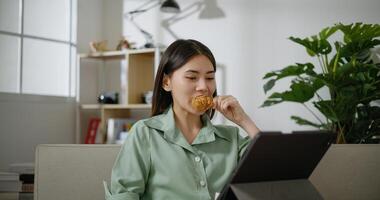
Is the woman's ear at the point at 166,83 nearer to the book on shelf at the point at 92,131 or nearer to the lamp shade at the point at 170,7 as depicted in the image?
the lamp shade at the point at 170,7

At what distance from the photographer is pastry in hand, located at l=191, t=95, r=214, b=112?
1.41m

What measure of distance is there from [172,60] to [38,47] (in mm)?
3059

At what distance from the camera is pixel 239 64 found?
164 inches

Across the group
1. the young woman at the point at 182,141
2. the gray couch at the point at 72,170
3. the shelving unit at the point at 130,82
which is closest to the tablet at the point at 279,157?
the young woman at the point at 182,141

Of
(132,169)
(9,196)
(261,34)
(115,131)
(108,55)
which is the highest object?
(261,34)

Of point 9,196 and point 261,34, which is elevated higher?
point 261,34

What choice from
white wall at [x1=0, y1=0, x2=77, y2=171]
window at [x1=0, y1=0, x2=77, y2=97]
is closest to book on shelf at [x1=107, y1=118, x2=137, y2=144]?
white wall at [x1=0, y1=0, x2=77, y2=171]

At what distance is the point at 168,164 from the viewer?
4.46 feet

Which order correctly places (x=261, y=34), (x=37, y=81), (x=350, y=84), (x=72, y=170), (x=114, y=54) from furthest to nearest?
1. (x=114, y=54)
2. (x=37, y=81)
3. (x=261, y=34)
4. (x=350, y=84)
5. (x=72, y=170)

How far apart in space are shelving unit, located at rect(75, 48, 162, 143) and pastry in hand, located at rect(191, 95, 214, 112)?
271 centimetres

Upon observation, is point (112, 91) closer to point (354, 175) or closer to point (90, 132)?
point (90, 132)

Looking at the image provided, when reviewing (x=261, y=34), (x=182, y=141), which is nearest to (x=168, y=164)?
(x=182, y=141)

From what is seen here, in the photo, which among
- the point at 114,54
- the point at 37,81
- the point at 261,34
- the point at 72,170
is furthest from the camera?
the point at 114,54

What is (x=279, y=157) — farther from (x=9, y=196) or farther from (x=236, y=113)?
(x=9, y=196)
